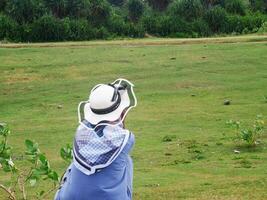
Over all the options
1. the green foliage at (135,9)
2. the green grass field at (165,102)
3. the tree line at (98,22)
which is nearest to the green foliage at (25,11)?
the tree line at (98,22)

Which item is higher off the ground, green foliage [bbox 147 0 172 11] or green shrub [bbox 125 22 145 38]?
green shrub [bbox 125 22 145 38]

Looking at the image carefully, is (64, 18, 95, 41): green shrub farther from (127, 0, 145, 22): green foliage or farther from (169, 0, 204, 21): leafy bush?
(127, 0, 145, 22): green foliage

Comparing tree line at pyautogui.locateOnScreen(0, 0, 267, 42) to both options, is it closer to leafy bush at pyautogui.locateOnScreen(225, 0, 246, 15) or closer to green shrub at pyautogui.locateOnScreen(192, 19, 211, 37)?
green shrub at pyautogui.locateOnScreen(192, 19, 211, 37)

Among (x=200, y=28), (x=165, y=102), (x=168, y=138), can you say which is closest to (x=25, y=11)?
(x=200, y=28)

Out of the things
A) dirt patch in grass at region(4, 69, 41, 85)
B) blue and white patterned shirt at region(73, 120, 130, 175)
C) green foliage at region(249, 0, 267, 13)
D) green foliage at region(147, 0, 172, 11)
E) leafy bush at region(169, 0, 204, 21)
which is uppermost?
blue and white patterned shirt at region(73, 120, 130, 175)

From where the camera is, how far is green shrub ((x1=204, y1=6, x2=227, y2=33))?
1305 inches

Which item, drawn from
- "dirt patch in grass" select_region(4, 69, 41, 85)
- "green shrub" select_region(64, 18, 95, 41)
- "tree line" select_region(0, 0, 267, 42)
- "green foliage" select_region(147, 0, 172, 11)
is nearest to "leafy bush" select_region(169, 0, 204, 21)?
"tree line" select_region(0, 0, 267, 42)

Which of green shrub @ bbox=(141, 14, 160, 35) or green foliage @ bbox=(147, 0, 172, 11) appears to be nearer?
green shrub @ bbox=(141, 14, 160, 35)

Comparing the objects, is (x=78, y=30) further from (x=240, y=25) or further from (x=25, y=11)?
(x=240, y=25)

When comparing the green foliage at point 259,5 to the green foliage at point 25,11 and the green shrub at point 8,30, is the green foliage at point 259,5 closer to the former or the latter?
the green foliage at point 25,11

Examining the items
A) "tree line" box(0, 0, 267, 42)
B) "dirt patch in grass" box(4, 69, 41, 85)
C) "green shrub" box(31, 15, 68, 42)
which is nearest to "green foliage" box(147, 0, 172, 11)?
"tree line" box(0, 0, 267, 42)

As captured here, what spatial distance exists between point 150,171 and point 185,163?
0.71 metres

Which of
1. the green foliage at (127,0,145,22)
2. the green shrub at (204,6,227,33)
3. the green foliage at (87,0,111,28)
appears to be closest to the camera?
the green foliage at (87,0,111,28)

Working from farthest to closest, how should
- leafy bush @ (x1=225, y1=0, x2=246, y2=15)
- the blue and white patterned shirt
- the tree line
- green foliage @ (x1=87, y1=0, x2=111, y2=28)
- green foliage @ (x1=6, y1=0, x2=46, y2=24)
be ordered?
leafy bush @ (x1=225, y1=0, x2=246, y2=15) < green foliage @ (x1=87, y1=0, x2=111, y2=28) < green foliage @ (x1=6, y1=0, x2=46, y2=24) < the tree line < the blue and white patterned shirt
